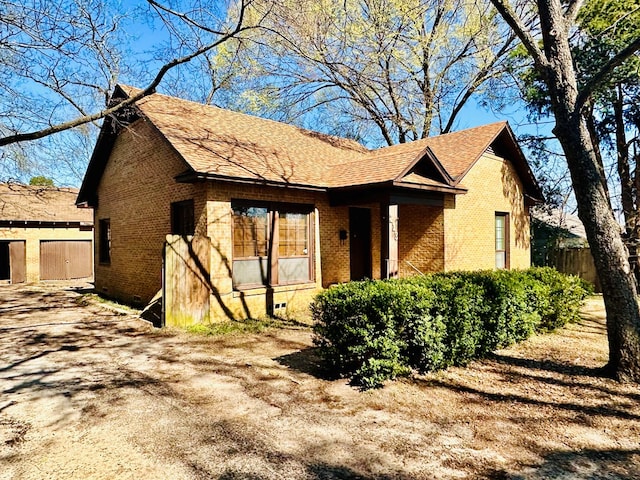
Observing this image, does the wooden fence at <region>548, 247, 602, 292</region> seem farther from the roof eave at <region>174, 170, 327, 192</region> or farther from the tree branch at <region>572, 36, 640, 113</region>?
the tree branch at <region>572, 36, 640, 113</region>

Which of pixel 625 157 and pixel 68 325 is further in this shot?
pixel 625 157

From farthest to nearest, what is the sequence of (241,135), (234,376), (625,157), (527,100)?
(527,100) < (625,157) < (241,135) < (234,376)

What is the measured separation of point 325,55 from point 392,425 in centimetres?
1940

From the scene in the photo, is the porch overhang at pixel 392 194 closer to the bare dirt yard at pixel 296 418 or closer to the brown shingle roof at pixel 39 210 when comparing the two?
the bare dirt yard at pixel 296 418

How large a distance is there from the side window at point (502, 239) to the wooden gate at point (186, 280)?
10914mm

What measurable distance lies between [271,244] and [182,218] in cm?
261

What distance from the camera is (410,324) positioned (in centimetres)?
571

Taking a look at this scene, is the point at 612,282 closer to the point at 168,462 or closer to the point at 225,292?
the point at 168,462

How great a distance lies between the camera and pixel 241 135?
1310 cm

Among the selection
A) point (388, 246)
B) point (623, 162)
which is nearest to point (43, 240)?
A: point (388, 246)

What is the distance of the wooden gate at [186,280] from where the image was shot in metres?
9.16

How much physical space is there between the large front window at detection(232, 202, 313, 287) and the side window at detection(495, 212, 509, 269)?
7832 mm

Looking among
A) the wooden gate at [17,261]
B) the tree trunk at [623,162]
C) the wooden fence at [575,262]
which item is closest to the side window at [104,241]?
the wooden gate at [17,261]

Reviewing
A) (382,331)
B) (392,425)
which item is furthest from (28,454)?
(382,331)
